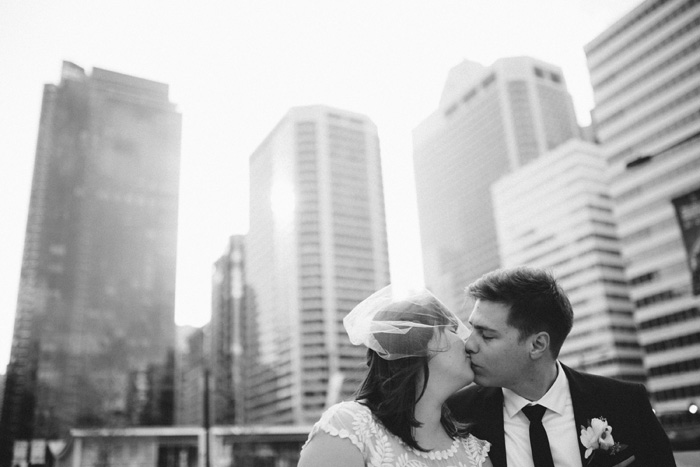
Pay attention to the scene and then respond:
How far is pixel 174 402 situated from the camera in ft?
284

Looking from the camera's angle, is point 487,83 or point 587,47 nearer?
point 587,47

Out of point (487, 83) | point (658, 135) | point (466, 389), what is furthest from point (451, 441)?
point (487, 83)

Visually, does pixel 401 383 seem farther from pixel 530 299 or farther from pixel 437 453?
pixel 530 299

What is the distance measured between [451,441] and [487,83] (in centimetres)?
14358

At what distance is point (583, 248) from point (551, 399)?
97278 mm

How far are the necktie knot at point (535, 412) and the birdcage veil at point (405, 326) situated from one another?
0.56m

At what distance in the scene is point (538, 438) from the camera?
3.18 meters

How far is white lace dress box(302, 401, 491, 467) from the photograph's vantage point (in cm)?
273

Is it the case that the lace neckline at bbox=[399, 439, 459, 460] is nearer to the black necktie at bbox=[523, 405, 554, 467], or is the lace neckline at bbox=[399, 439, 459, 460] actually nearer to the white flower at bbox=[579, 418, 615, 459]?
the black necktie at bbox=[523, 405, 554, 467]

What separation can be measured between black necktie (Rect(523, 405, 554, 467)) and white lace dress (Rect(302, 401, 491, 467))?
0.30 metres

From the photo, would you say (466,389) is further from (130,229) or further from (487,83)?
(487,83)

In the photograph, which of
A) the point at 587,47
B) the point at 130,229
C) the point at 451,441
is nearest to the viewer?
the point at 451,441

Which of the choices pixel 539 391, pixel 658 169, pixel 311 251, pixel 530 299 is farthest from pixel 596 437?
pixel 311 251

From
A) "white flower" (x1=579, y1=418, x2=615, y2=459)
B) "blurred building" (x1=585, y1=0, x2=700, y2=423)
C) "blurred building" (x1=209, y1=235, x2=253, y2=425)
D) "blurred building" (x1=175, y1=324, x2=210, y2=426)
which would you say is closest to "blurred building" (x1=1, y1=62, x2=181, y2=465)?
"blurred building" (x1=209, y1=235, x2=253, y2=425)
